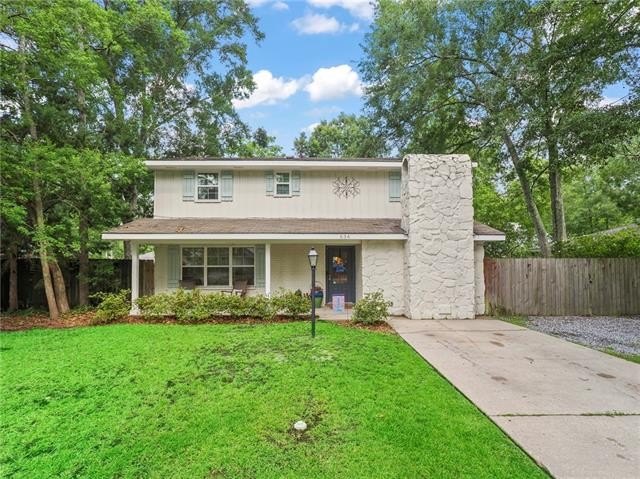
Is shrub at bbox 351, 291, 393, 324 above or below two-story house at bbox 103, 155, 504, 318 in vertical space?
below

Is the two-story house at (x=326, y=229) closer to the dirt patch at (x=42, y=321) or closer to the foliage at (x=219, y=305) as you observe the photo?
the foliage at (x=219, y=305)

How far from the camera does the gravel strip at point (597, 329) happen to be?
23.4 ft

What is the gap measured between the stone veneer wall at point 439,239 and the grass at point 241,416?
364 cm

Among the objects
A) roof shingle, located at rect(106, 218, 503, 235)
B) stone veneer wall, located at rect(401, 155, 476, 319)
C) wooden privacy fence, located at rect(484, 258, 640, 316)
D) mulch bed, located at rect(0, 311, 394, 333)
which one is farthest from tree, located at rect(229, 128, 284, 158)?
wooden privacy fence, located at rect(484, 258, 640, 316)

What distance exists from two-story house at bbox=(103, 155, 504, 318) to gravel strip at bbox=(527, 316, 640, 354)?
1.85m

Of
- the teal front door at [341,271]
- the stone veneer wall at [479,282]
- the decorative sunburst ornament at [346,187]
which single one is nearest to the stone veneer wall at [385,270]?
the teal front door at [341,271]

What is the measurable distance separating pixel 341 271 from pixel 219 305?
426cm

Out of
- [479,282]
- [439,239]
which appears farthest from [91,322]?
[479,282]

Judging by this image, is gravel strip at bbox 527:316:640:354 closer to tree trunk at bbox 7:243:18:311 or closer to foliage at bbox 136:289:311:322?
foliage at bbox 136:289:311:322

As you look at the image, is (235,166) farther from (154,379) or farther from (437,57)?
(437,57)

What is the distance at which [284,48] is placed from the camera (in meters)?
13.9

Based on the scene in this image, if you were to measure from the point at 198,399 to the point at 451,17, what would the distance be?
16535 millimetres

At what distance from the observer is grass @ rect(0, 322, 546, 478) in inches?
118

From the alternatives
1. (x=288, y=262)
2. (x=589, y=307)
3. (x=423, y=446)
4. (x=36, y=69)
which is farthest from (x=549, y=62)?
(x=36, y=69)
